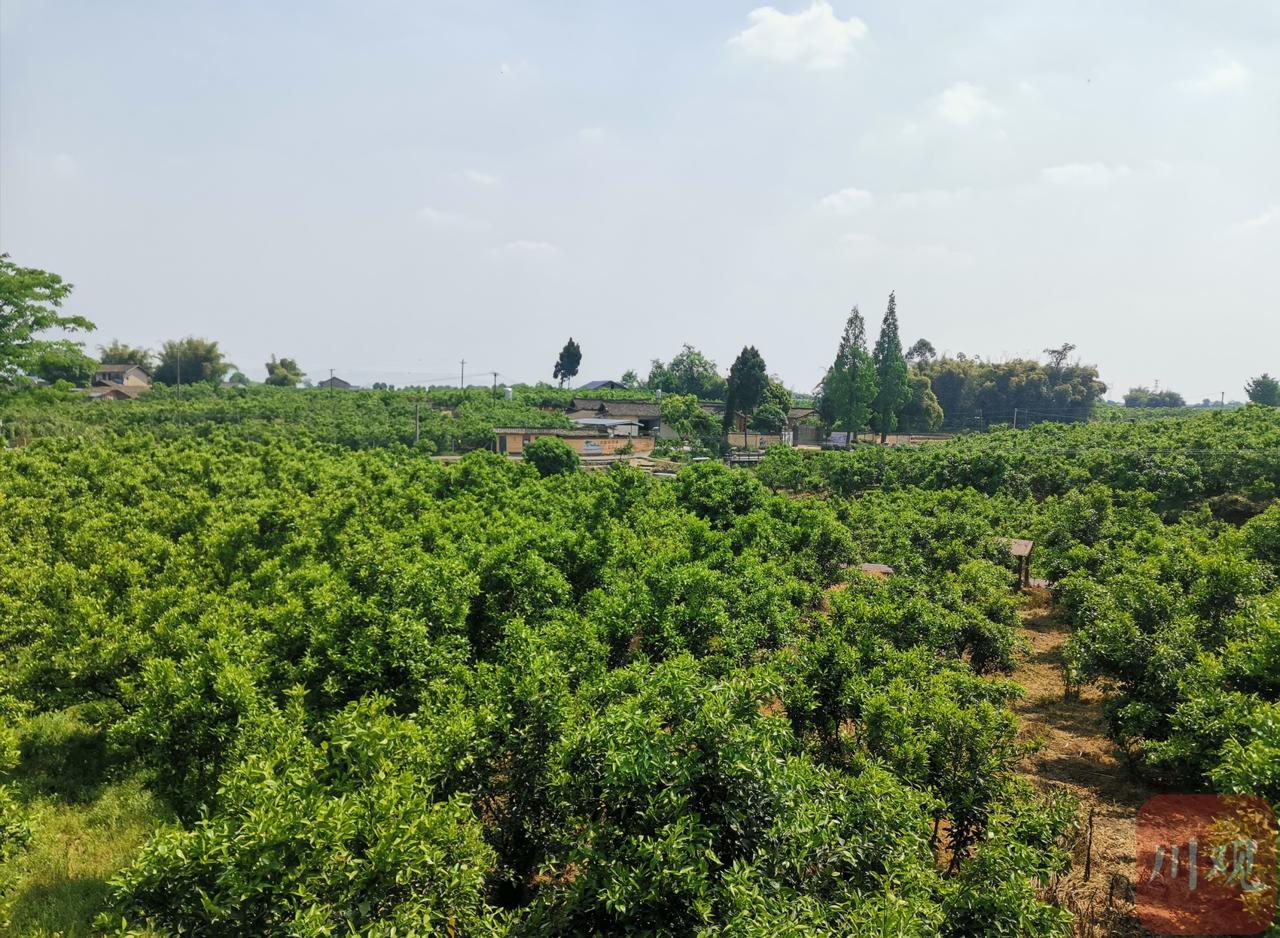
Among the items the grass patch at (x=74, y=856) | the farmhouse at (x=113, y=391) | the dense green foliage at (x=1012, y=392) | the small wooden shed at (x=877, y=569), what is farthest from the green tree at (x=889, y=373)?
the farmhouse at (x=113, y=391)

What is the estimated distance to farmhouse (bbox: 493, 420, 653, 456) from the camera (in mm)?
53656

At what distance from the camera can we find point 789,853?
7.07 meters

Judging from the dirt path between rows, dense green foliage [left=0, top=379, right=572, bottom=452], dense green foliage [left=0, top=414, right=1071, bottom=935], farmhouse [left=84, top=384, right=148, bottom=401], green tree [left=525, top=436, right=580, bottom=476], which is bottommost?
the dirt path between rows

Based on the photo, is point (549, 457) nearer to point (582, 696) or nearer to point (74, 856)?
point (74, 856)

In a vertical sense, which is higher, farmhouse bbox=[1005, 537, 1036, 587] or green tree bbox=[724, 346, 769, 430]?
green tree bbox=[724, 346, 769, 430]

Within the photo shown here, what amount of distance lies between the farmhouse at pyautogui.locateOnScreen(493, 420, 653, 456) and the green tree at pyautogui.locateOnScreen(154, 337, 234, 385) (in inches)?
1894

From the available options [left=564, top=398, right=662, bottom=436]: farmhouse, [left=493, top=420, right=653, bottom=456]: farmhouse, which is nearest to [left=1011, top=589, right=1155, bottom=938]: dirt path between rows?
[left=493, top=420, right=653, bottom=456]: farmhouse

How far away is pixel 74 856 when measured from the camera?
11.6 m

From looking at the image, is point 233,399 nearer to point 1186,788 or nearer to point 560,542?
point 560,542

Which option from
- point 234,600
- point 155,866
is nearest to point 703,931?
point 155,866

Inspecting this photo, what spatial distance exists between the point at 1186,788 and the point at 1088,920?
14.4 ft

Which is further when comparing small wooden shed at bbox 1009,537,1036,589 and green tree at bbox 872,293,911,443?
green tree at bbox 872,293,911,443

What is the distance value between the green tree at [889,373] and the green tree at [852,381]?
137 cm

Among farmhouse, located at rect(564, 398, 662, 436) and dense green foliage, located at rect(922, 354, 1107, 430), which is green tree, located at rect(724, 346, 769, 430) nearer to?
farmhouse, located at rect(564, 398, 662, 436)
